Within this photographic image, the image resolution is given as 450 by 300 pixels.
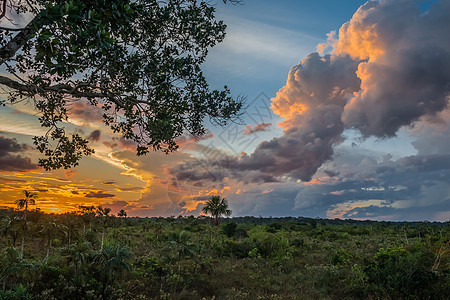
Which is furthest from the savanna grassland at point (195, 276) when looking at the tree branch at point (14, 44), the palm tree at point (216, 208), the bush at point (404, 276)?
the palm tree at point (216, 208)

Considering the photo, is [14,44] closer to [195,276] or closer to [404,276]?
[195,276]

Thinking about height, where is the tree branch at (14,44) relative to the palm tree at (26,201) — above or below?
above

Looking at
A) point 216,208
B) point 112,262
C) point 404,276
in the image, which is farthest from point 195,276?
point 216,208

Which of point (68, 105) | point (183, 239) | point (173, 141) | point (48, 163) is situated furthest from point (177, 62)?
point (183, 239)

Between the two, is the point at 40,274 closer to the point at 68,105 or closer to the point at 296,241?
the point at 68,105

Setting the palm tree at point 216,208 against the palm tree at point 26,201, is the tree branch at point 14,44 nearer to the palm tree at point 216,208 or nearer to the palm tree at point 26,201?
→ the palm tree at point 26,201

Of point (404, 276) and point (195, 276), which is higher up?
point (404, 276)

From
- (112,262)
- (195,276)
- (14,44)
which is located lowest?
(195,276)

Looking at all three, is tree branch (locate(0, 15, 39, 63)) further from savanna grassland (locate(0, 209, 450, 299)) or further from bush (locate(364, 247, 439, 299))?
bush (locate(364, 247, 439, 299))

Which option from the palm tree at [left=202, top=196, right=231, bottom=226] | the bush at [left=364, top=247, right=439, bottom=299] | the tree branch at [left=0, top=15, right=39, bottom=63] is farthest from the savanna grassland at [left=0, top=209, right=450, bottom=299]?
the palm tree at [left=202, top=196, right=231, bottom=226]

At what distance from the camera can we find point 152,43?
10820 millimetres

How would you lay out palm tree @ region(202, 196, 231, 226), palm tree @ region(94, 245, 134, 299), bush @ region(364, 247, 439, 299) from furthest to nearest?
palm tree @ region(202, 196, 231, 226) < bush @ region(364, 247, 439, 299) < palm tree @ region(94, 245, 134, 299)

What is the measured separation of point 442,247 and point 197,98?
12865mm

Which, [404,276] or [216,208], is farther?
[216,208]
